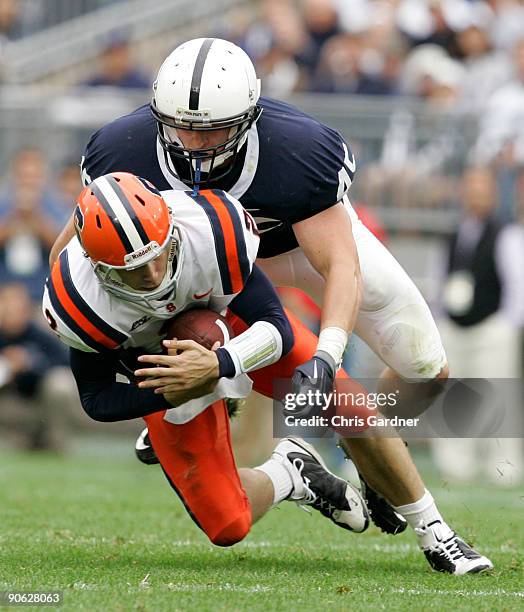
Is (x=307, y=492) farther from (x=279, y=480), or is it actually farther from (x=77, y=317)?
(x=77, y=317)

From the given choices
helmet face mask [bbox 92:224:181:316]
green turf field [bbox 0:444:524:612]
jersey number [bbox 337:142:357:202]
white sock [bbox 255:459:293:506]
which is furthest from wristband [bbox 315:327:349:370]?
white sock [bbox 255:459:293:506]

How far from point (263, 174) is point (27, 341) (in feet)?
17.3

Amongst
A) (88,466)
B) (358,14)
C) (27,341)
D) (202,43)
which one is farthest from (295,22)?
(202,43)

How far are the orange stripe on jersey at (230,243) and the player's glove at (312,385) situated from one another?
0.39 meters

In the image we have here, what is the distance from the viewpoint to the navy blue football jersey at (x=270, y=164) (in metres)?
4.46

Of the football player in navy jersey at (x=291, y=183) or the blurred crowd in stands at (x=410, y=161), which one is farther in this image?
the blurred crowd in stands at (x=410, y=161)

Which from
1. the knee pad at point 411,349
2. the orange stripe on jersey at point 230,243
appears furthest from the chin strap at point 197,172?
the knee pad at point 411,349

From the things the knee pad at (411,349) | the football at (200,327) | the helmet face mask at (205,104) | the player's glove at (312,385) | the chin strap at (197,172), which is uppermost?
the helmet face mask at (205,104)

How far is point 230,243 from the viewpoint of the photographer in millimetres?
4090

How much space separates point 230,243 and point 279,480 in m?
1.11

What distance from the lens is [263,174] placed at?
4477 millimetres

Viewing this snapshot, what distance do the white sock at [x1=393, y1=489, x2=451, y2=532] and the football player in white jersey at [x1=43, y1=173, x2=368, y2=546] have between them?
587 mm

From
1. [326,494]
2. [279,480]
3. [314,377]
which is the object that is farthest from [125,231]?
[326,494]

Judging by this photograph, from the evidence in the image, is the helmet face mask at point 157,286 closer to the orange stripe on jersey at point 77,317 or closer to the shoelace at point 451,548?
the orange stripe on jersey at point 77,317
